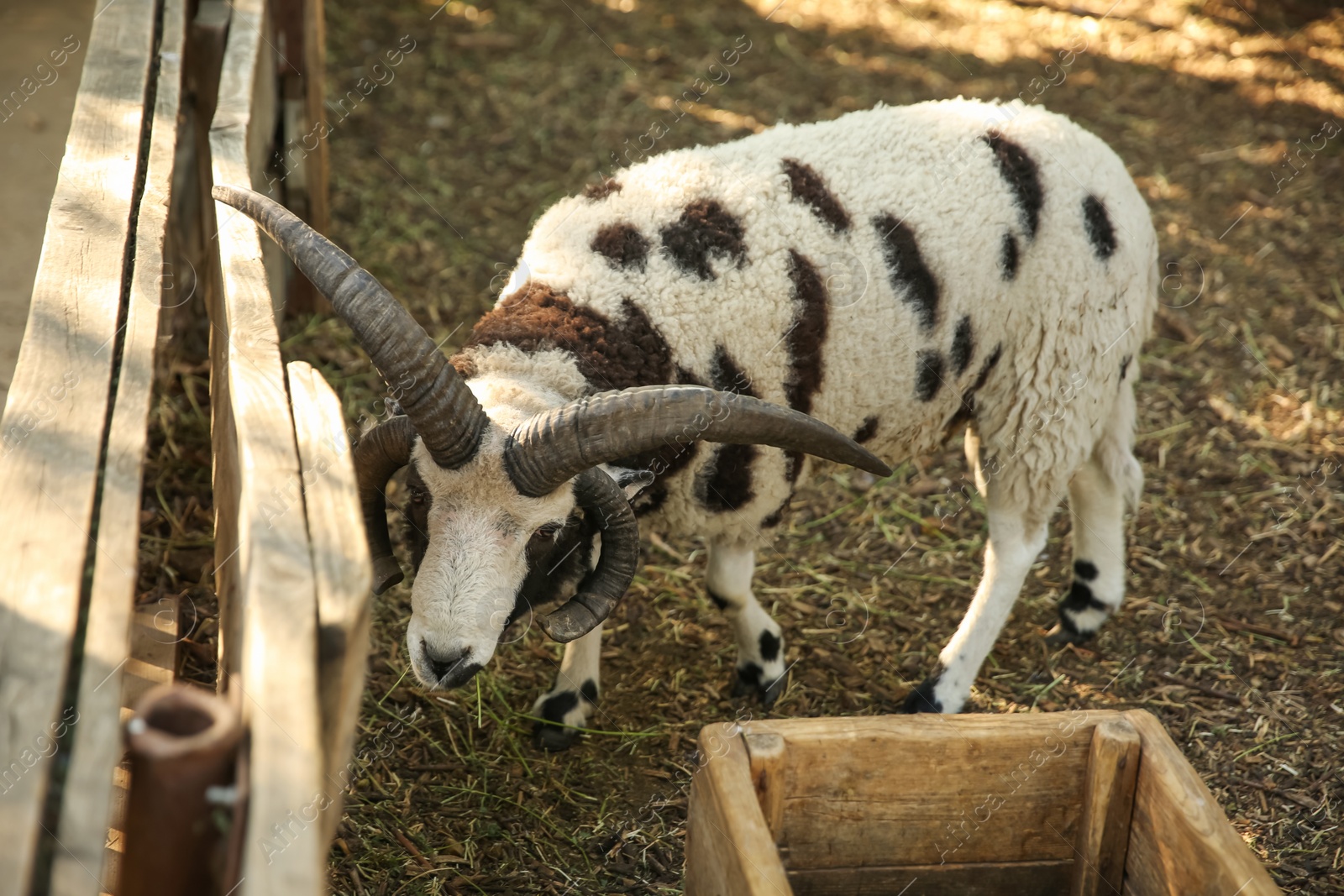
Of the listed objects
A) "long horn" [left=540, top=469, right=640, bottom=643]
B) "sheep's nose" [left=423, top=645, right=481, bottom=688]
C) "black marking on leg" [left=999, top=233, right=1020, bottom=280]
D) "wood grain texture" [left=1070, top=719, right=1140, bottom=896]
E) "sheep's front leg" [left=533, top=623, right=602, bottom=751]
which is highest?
"black marking on leg" [left=999, top=233, right=1020, bottom=280]

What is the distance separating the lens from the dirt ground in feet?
12.8

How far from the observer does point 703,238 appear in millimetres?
3547

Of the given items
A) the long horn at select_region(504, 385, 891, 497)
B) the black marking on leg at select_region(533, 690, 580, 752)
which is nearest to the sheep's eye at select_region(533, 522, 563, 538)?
the long horn at select_region(504, 385, 891, 497)

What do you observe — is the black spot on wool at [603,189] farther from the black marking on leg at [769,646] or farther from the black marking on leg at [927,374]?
the black marking on leg at [769,646]

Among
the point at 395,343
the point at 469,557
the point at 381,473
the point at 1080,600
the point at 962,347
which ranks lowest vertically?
the point at 1080,600

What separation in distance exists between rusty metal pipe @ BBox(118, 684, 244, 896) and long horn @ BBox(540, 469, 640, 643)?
5.14 ft

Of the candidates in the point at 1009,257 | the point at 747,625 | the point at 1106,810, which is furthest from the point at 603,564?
the point at 1009,257

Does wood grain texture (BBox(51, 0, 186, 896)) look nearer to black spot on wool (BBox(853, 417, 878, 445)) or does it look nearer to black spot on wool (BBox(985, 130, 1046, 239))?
black spot on wool (BBox(853, 417, 878, 445))

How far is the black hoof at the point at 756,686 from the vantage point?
14.4 feet

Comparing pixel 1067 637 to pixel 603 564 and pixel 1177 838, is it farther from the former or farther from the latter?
pixel 603 564

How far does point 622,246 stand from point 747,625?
5.27 feet

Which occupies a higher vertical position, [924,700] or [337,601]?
[337,601]

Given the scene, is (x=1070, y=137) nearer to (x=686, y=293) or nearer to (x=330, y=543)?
(x=686, y=293)

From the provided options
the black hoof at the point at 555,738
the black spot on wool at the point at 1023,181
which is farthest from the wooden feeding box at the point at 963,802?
the black spot on wool at the point at 1023,181
